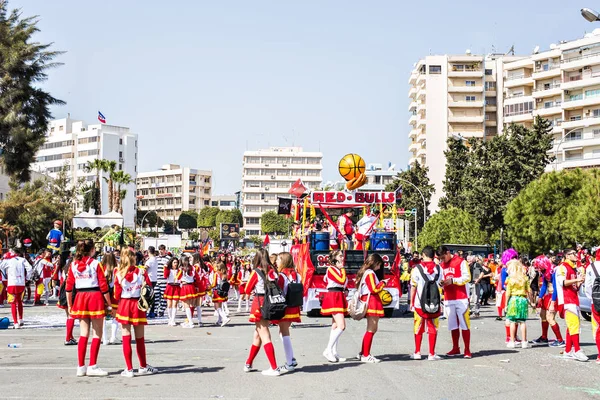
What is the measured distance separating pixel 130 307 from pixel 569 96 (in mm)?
81740

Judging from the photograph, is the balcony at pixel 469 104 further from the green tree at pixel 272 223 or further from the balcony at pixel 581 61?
the green tree at pixel 272 223

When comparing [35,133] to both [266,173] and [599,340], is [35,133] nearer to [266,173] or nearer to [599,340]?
[599,340]

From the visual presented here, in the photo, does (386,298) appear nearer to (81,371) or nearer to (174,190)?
(81,371)

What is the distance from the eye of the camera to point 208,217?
552ft

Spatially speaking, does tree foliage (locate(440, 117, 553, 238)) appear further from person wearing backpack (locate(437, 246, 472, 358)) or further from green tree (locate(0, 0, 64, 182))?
person wearing backpack (locate(437, 246, 472, 358))

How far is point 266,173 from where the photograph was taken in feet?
603

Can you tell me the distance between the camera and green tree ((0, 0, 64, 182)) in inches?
1419

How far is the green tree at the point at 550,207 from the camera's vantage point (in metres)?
49.4

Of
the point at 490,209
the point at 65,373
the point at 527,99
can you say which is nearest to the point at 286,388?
the point at 65,373

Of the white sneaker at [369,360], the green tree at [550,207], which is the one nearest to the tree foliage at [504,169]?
the green tree at [550,207]

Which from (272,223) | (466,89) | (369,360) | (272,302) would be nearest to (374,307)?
(369,360)

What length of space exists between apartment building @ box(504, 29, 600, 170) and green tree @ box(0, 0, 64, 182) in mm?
55658

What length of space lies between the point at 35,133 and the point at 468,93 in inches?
3044

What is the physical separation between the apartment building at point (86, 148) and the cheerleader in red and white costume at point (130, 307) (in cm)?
13197
